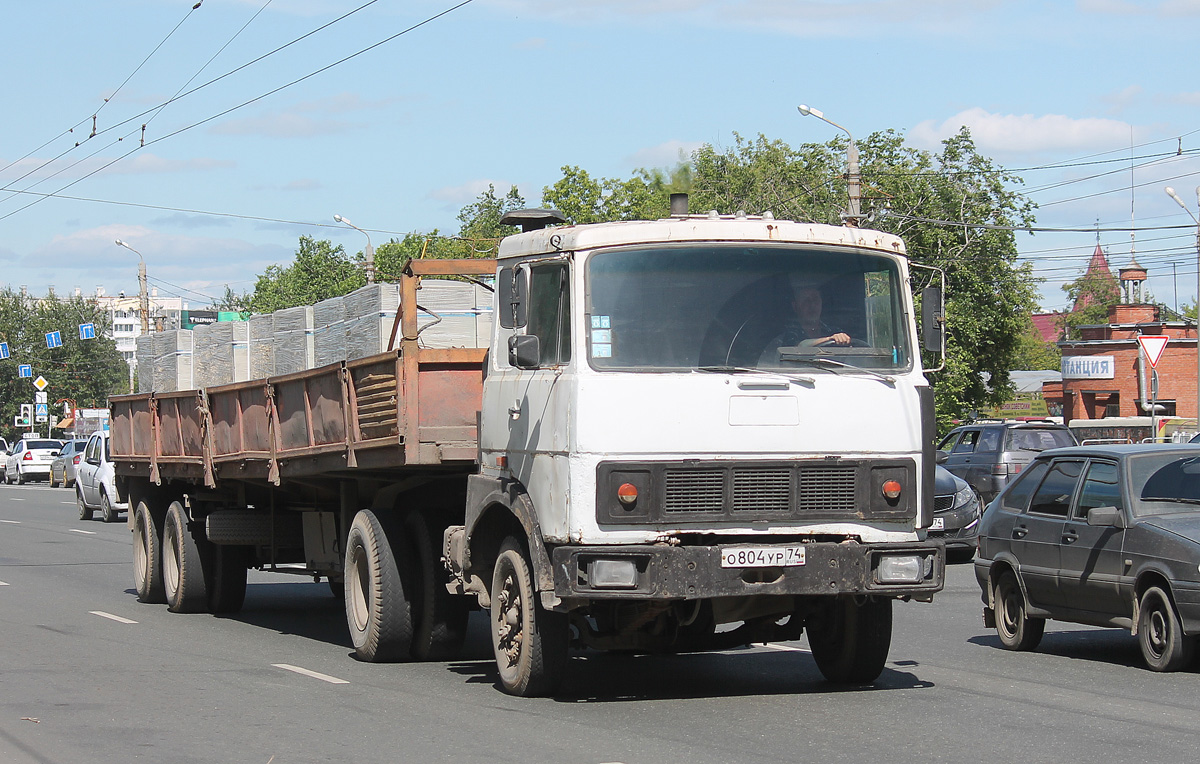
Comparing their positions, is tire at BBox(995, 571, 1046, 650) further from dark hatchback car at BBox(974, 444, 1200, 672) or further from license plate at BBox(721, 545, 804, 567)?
license plate at BBox(721, 545, 804, 567)

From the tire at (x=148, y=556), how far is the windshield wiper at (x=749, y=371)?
868 cm

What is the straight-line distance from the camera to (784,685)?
9.02 meters

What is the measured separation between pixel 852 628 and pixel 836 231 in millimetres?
2298

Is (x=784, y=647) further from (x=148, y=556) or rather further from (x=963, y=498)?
(x=963, y=498)

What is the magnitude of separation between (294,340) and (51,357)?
8966 centimetres

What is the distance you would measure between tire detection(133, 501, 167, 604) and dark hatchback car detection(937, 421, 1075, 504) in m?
12.0

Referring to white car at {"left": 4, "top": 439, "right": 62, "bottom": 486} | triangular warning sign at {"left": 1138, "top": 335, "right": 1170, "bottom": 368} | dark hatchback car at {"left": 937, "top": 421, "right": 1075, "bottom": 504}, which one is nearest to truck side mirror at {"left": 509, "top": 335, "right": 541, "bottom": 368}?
dark hatchback car at {"left": 937, "top": 421, "right": 1075, "bottom": 504}

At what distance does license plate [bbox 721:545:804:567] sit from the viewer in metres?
7.70

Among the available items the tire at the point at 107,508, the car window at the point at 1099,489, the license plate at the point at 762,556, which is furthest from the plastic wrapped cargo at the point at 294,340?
the tire at the point at 107,508

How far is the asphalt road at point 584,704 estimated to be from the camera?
6961 mm

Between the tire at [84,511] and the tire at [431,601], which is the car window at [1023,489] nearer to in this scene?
the tire at [431,601]

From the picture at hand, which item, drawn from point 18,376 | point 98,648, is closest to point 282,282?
point 18,376

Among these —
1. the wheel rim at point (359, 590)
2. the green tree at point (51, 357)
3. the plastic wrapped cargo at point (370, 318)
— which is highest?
the green tree at point (51, 357)

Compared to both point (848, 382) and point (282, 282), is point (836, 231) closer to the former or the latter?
point (848, 382)
